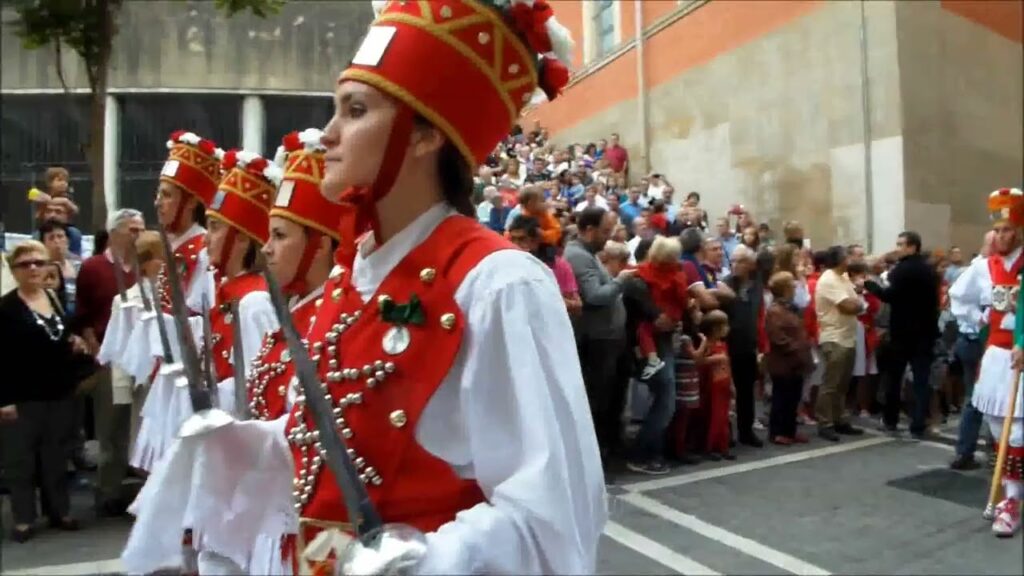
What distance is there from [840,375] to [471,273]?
26.3 ft

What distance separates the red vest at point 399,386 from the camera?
1.61 metres

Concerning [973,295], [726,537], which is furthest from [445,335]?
[973,295]

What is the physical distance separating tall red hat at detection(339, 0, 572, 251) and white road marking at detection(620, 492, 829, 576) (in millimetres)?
4049

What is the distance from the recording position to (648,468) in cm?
720

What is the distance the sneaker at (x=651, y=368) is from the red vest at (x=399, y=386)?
17.7 feet

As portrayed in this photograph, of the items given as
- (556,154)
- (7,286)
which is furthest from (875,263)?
(7,286)

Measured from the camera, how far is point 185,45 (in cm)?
251

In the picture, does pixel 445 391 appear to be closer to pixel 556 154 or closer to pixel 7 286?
pixel 7 286

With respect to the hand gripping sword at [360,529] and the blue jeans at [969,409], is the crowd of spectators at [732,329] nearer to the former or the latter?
the blue jeans at [969,409]

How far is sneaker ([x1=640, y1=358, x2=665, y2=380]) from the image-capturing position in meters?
7.04

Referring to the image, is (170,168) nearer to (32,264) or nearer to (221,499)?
(221,499)

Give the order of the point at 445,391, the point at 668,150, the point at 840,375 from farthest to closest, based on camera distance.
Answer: the point at 668,150 → the point at 840,375 → the point at 445,391

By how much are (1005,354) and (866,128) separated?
19.7ft

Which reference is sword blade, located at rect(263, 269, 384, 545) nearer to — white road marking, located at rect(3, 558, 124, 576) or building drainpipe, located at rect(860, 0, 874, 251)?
white road marking, located at rect(3, 558, 124, 576)
